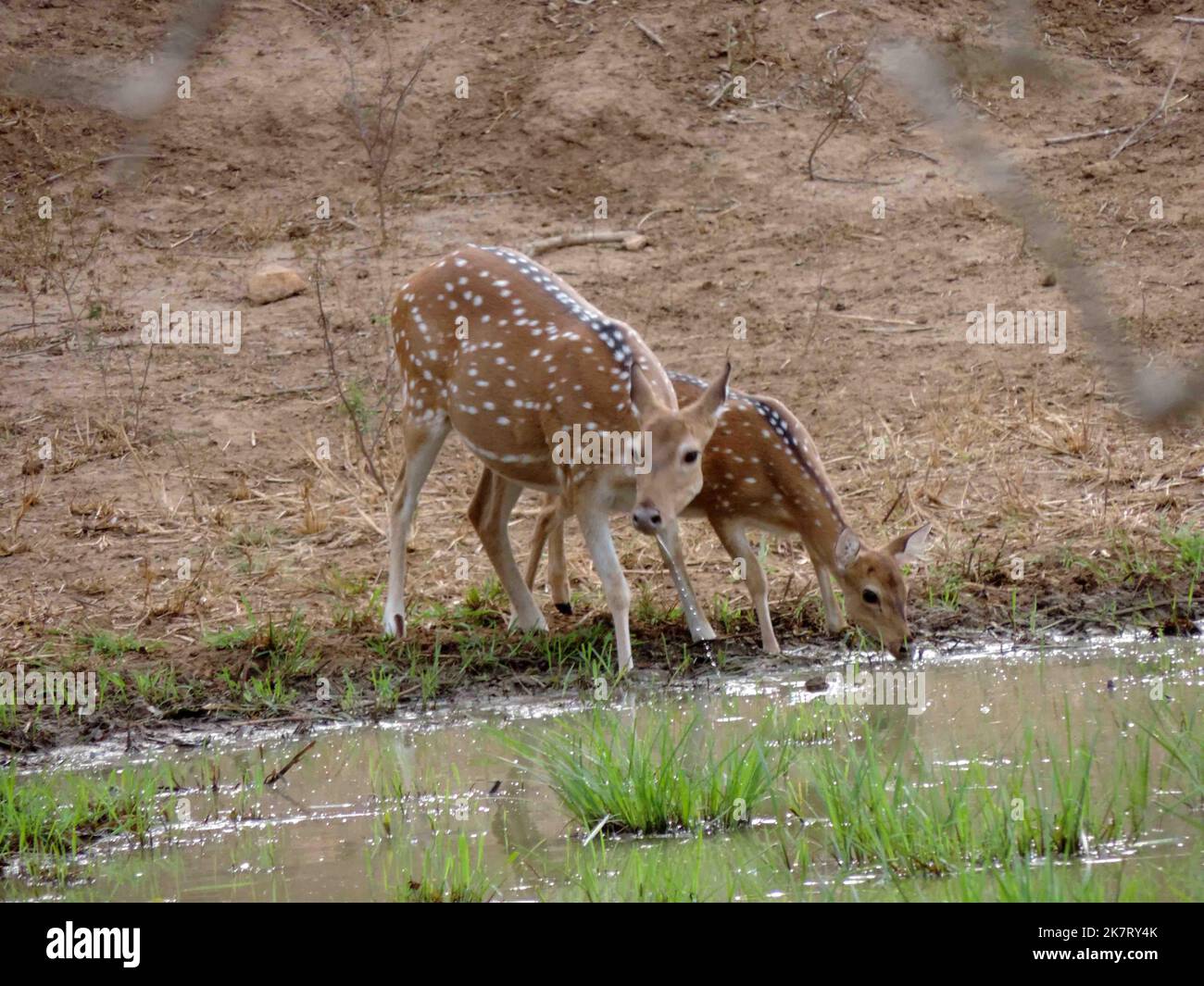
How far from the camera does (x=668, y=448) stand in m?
7.76

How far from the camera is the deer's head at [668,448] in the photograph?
7652 mm

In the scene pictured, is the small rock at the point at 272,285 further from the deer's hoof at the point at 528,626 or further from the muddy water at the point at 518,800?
the muddy water at the point at 518,800

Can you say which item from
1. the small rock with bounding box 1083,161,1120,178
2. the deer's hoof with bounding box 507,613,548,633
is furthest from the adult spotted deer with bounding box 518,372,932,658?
the small rock with bounding box 1083,161,1120,178

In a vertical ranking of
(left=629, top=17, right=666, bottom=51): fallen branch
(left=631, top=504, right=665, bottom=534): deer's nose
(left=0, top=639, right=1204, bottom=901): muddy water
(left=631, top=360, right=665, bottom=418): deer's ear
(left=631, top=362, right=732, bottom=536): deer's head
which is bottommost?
(left=0, top=639, right=1204, bottom=901): muddy water

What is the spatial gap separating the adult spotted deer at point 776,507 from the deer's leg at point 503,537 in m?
0.31

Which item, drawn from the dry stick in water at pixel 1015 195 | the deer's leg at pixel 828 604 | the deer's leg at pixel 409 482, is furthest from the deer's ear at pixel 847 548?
the dry stick in water at pixel 1015 195

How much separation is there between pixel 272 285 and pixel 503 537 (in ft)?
16.9

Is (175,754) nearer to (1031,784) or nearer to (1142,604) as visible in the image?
(1031,784)

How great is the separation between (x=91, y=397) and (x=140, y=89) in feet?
33.0

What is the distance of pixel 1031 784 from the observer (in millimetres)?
5430

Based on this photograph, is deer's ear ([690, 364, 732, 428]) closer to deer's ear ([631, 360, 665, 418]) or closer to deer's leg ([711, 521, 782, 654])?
deer's ear ([631, 360, 665, 418])

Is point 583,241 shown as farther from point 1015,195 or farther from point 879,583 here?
point 1015,195

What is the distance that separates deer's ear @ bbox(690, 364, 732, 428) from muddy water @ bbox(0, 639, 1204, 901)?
1.27 meters

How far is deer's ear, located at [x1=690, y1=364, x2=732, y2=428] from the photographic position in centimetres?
790
